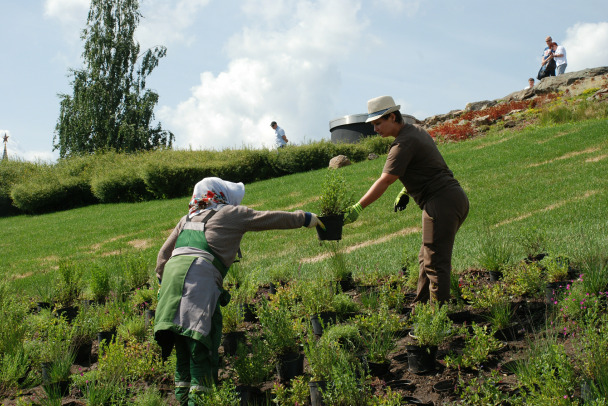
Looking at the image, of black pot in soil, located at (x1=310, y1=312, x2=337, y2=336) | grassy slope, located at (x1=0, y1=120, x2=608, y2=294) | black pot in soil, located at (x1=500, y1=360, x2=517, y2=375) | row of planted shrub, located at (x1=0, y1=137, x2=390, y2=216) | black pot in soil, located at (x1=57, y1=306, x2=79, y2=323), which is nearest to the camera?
black pot in soil, located at (x1=500, y1=360, x2=517, y2=375)

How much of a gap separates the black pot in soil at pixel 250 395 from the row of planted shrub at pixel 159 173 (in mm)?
16468

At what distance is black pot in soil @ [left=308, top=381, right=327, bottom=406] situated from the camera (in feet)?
10.1

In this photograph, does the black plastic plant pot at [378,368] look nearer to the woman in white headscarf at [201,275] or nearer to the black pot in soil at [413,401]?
the black pot in soil at [413,401]

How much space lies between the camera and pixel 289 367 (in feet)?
12.0

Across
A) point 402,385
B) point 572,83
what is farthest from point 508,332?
point 572,83

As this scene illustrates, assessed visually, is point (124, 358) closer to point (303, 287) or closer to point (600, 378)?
point (303, 287)

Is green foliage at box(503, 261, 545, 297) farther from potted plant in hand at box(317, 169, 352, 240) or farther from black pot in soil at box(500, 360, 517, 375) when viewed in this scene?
potted plant in hand at box(317, 169, 352, 240)

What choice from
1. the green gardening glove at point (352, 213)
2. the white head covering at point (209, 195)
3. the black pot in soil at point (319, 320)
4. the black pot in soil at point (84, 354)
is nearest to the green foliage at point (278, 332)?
the black pot in soil at point (319, 320)

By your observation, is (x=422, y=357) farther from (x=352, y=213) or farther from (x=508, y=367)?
(x=352, y=213)

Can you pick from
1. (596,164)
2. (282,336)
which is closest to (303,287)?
(282,336)

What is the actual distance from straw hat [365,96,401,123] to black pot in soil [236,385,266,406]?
2.17 m

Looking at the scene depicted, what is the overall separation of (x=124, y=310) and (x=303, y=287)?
73.4 inches

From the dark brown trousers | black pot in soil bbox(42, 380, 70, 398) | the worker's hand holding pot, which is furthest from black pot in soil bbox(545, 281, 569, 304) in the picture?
black pot in soil bbox(42, 380, 70, 398)

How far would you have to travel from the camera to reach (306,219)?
12.7ft
